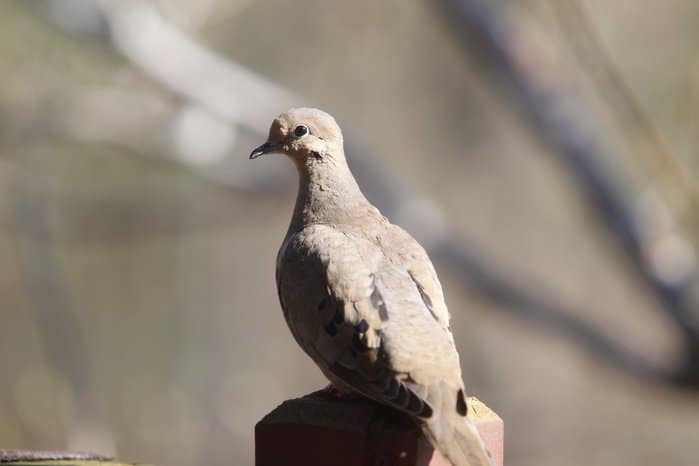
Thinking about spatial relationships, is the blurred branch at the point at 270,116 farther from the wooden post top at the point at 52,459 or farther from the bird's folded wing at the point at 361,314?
the wooden post top at the point at 52,459

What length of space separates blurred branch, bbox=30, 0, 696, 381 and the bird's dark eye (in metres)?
3.61

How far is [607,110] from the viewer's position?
32.0 feet

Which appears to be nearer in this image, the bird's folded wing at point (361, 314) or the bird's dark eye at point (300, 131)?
the bird's folded wing at point (361, 314)

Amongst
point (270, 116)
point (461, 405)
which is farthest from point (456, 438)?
point (270, 116)

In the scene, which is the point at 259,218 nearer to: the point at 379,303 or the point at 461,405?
the point at 379,303

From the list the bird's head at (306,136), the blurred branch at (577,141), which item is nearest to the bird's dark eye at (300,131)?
the bird's head at (306,136)

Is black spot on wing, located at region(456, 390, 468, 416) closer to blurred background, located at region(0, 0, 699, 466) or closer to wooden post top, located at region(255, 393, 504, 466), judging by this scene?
wooden post top, located at region(255, 393, 504, 466)

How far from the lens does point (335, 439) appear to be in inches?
95.4

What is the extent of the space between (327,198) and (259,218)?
22.2 feet

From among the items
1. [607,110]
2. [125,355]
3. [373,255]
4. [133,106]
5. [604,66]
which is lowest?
[373,255]

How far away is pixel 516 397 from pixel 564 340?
2073mm

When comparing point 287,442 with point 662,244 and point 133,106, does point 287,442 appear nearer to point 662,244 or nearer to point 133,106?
point 662,244

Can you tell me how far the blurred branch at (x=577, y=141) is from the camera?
271 inches

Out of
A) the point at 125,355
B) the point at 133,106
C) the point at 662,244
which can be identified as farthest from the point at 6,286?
the point at 662,244
